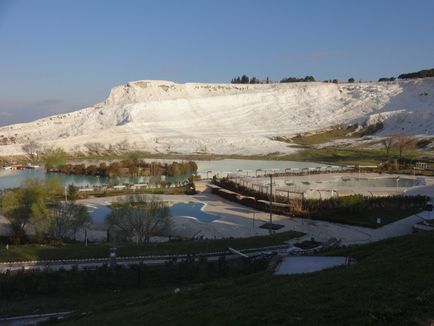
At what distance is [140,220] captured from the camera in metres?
17.7

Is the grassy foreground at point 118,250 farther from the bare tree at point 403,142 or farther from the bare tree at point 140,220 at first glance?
the bare tree at point 403,142

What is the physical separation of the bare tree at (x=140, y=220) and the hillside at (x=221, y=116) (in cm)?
4220

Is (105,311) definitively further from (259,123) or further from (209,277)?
(259,123)

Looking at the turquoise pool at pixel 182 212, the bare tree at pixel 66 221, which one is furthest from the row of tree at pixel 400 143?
the bare tree at pixel 66 221

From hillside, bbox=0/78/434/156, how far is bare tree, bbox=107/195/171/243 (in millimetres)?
42199

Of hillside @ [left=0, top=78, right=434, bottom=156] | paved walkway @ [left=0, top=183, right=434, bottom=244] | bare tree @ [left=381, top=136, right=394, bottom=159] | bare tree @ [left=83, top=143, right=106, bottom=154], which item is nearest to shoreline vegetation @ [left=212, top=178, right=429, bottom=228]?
paved walkway @ [left=0, top=183, right=434, bottom=244]

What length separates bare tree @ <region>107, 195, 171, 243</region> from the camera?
1775cm

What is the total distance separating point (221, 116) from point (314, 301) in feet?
252

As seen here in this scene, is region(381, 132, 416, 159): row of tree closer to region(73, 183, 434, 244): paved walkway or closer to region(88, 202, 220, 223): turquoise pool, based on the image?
region(88, 202, 220, 223): turquoise pool

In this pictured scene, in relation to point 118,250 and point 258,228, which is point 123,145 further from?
point 118,250

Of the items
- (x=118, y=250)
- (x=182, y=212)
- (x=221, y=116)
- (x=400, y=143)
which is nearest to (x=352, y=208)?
(x=182, y=212)

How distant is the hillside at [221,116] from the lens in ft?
211

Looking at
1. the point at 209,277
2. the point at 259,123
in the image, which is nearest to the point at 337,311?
the point at 209,277

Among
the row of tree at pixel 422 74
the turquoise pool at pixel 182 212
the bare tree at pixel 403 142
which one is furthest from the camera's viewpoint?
the row of tree at pixel 422 74
